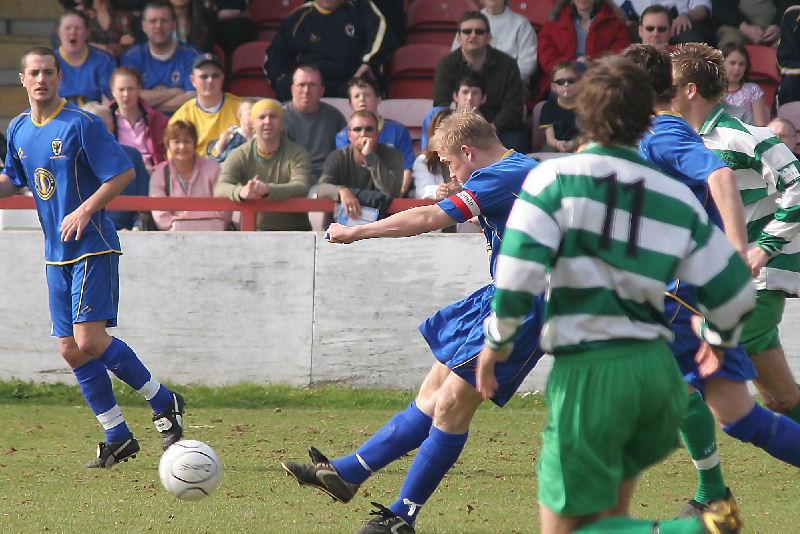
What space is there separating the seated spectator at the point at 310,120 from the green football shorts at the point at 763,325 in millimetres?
5211

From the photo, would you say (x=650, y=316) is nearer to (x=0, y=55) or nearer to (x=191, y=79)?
(x=191, y=79)

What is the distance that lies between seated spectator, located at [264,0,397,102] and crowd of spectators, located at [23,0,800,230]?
0.01m

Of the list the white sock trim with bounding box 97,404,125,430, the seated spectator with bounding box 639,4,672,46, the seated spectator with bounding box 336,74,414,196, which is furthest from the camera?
the seated spectator with bounding box 639,4,672,46

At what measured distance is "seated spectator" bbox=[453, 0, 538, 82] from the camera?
10.7 metres

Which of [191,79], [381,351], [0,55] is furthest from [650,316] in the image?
[0,55]

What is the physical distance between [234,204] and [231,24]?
Answer: 4.20 m

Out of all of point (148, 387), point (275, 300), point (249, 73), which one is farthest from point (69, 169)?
point (249, 73)

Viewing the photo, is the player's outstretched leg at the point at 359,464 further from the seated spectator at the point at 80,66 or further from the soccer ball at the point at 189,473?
the seated spectator at the point at 80,66

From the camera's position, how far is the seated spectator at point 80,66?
1009cm

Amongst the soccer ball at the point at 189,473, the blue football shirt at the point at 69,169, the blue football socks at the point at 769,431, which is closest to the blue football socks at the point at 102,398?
the blue football shirt at the point at 69,169

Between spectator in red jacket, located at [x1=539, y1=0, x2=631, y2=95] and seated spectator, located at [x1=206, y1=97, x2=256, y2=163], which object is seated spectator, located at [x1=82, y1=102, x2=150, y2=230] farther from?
spectator in red jacket, located at [x1=539, y1=0, x2=631, y2=95]

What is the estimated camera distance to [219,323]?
803 centimetres

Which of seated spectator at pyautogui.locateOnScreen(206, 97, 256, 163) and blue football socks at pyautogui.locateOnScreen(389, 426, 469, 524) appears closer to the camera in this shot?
blue football socks at pyautogui.locateOnScreen(389, 426, 469, 524)

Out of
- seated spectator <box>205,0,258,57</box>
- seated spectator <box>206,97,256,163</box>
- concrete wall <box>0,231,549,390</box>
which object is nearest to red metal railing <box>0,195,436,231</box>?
concrete wall <box>0,231,549,390</box>
